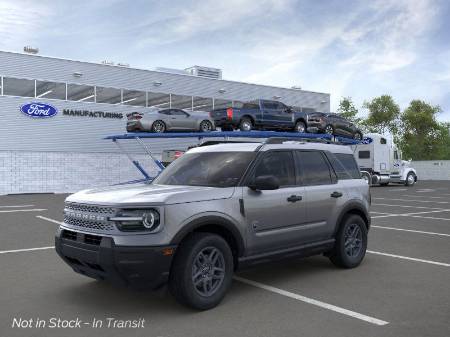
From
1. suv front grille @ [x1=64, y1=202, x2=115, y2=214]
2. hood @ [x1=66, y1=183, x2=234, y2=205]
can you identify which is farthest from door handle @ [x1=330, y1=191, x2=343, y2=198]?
suv front grille @ [x1=64, y1=202, x2=115, y2=214]

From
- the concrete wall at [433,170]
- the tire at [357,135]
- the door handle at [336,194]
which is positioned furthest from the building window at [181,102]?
the concrete wall at [433,170]

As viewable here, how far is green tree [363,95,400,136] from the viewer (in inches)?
2547

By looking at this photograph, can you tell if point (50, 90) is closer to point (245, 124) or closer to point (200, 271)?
point (245, 124)

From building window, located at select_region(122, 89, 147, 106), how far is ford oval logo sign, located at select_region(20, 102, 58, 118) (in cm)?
457

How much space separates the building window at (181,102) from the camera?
32.3 meters

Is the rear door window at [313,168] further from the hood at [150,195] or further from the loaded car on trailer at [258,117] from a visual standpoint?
the loaded car on trailer at [258,117]

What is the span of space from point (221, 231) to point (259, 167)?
1.03 m

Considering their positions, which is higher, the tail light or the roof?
the tail light

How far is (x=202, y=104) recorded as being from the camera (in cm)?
3353

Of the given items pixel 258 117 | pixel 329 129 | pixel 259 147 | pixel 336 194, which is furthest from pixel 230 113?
pixel 259 147

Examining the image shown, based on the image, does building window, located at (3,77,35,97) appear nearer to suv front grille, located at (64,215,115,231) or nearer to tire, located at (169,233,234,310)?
suv front grille, located at (64,215,115,231)

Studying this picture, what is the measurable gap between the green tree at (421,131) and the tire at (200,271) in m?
→ 65.0

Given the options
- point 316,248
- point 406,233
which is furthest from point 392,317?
point 406,233

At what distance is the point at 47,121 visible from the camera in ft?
90.5
